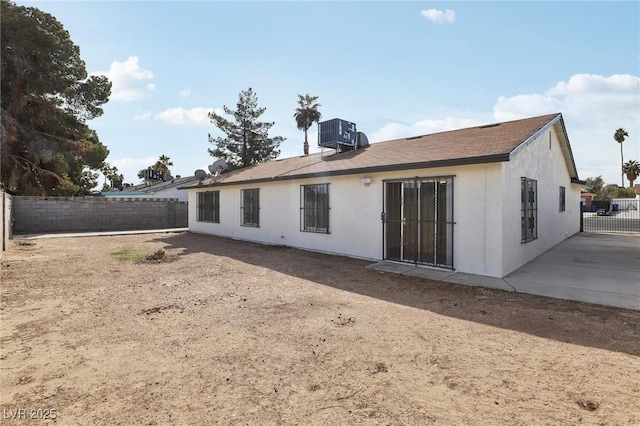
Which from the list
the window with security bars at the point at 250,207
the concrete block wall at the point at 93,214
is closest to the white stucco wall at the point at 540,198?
the window with security bars at the point at 250,207

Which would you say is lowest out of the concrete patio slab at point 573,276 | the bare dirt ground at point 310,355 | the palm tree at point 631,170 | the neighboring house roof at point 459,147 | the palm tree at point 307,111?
the bare dirt ground at point 310,355

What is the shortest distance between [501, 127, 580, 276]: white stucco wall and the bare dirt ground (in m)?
1.87

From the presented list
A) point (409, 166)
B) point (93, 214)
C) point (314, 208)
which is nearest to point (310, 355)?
point (409, 166)

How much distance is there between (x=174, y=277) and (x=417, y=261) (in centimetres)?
571

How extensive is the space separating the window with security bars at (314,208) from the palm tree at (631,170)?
2483 inches

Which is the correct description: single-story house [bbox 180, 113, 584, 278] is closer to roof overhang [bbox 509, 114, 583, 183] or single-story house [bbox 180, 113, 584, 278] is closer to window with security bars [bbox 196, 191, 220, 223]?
roof overhang [bbox 509, 114, 583, 183]

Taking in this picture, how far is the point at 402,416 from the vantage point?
7.70 feet

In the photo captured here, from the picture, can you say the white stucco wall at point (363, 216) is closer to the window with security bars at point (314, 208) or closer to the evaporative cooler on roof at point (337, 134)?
the window with security bars at point (314, 208)

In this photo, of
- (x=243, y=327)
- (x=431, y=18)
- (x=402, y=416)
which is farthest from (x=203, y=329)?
(x=431, y=18)

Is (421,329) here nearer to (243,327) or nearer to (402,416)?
(402,416)

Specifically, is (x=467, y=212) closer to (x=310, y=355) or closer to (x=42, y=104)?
(x=310, y=355)

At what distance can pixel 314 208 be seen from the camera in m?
10.6

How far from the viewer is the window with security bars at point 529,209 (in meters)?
7.82

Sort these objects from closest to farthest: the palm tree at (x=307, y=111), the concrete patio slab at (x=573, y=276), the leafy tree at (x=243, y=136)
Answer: the concrete patio slab at (x=573, y=276)
the leafy tree at (x=243, y=136)
the palm tree at (x=307, y=111)
